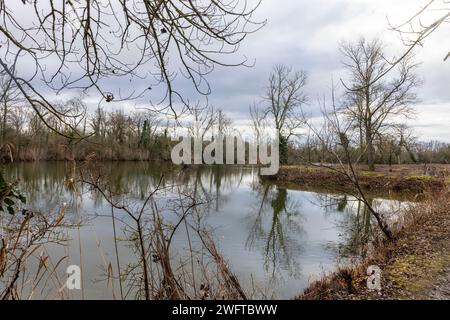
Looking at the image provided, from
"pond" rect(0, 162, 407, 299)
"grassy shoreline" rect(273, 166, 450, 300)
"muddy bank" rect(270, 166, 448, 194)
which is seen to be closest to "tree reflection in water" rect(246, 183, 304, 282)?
"pond" rect(0, 162, 407, 299)

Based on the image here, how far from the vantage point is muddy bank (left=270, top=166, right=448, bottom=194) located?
17734 millimetres

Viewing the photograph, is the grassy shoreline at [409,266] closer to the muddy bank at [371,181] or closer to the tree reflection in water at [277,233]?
the tree reflection in water at [277,233]

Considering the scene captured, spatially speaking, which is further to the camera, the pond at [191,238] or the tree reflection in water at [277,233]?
the tree reflection in water at [277,233]

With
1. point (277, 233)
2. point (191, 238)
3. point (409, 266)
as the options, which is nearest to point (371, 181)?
point (277, 233)

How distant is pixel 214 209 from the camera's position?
1292 centimetres

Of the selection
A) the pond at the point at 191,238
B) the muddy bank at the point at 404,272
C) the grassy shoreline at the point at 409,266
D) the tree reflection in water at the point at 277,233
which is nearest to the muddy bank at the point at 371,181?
the tree reflection in water at the point at 277,233

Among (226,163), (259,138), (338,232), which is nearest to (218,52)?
(338,232)

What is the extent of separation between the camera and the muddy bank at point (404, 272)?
420 cm

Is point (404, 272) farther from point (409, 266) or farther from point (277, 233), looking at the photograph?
point (277, 233)

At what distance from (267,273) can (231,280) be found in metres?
3.44

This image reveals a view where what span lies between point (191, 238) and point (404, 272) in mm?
4517

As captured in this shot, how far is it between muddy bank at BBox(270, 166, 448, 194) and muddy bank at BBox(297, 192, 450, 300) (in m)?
9.16

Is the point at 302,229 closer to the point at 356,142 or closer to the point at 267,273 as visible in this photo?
the point at 267,273

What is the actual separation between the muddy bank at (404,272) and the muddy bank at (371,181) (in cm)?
916
